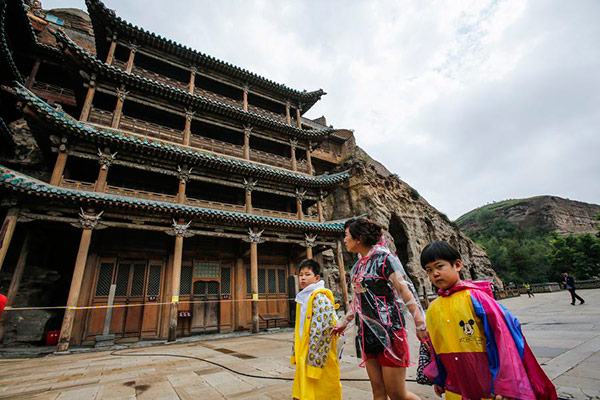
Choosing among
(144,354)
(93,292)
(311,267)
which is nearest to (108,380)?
(144,354)

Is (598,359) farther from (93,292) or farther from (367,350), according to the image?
(93,292)

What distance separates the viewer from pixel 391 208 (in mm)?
24234

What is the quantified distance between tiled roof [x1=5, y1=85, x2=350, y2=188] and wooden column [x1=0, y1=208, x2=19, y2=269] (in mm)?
3121

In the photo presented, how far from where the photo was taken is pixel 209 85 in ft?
49.8

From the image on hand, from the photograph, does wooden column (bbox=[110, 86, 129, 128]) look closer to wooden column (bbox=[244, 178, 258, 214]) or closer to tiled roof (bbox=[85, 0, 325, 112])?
tiled roof (bbox=[85, 0, 325, 112])

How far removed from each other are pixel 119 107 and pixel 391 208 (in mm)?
21197

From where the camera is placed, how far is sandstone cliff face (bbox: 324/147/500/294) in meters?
22.9

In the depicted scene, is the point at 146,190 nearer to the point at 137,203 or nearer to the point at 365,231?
the point at 137,203

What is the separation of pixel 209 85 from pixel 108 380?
14740mm

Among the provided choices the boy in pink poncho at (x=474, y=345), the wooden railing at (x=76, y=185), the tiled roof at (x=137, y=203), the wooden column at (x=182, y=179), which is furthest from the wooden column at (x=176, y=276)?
the boy in pink poncho at (x=474, y=345)

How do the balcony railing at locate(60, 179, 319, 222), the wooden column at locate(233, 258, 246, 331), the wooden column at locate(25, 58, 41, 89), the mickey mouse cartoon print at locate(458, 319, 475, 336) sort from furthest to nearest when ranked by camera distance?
the wooden column at locate(25, 58, 41, 89) → the wooden column at locate(233, 258, 246, 331) → the balcony railing at locate(60, 179, 319, 222) → the mickey mouse cartoon print at locate(458, 319, 475, 336)

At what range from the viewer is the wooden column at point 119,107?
1080cm

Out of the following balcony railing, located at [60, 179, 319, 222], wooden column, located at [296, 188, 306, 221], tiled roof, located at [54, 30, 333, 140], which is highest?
tiled roof, located at [54, 30, 333, 140]

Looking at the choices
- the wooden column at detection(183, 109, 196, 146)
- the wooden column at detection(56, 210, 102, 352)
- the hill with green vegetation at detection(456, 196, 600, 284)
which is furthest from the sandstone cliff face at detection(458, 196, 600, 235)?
the wooden column at detection(56, 210, 102, 352)
